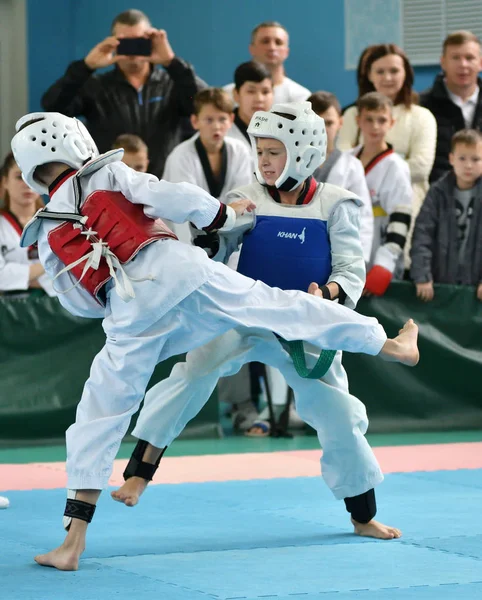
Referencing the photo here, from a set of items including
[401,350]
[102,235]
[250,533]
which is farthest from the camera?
[250,533]

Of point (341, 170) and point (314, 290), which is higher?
point (314, 290)

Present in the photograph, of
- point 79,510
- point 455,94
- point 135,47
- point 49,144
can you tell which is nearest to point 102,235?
point 49,144

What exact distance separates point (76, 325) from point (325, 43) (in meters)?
5.17

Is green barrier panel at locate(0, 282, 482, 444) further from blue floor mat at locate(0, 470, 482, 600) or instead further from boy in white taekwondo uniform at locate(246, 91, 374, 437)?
blue floor mat at locate(0, 470, 482, 600)

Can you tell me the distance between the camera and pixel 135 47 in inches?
289

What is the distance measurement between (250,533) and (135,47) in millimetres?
4184

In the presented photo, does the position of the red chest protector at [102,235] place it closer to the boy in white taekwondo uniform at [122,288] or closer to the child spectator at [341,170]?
the boy in white taekwondo uniform at [122,288]

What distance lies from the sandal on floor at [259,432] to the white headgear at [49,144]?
12.5 feet

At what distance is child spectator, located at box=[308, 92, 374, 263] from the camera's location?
6758 millimetres

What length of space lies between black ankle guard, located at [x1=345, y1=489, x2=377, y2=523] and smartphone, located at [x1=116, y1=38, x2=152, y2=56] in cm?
421

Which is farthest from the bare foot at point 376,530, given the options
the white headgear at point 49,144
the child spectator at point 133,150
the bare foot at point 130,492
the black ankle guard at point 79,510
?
the child spectator at point 133,150

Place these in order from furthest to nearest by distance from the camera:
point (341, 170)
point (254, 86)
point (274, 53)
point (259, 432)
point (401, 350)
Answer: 1. point (274, 53)
2. point (259, 432)
3. point (254, 86)
4. point (341, 170)
5. point (401, 350)

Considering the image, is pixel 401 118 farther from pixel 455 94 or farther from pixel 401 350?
pixel 401 350

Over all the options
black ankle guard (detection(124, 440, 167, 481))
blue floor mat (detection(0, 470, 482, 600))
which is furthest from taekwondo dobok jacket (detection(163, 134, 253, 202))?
black ankle guard (detection(124, 440, 167, 481))
